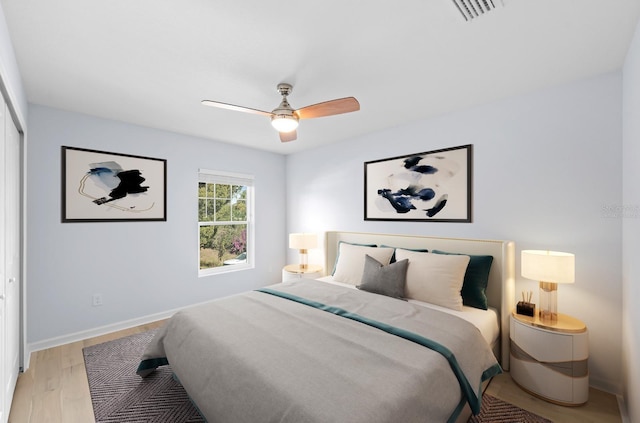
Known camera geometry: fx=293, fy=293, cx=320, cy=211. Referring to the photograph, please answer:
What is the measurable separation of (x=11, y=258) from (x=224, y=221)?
95.8 inches

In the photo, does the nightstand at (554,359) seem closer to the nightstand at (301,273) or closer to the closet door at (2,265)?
the nightstand at (301,273)

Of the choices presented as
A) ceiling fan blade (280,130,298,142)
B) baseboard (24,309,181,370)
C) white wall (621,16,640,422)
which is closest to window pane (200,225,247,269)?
baseboard (24,309,181,370)

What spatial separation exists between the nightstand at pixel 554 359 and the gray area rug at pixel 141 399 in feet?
0.88

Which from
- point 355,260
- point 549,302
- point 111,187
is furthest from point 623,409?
point 111,187

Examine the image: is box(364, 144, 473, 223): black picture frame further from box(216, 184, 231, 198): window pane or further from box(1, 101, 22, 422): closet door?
box(1, 101, 22, 422): closet door

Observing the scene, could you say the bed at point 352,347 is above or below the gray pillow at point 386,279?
below

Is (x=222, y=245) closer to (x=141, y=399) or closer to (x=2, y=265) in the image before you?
(x=141, y=399)

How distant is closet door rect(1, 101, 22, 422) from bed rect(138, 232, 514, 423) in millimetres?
815

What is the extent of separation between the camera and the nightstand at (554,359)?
6.71ft

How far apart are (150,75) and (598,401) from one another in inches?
162

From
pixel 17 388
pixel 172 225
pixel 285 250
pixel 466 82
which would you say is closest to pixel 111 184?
pixel 172 225

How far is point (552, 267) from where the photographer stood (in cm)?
212

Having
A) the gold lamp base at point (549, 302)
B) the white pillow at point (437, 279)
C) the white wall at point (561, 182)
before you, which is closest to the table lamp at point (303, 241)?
the white wall at point (561, 182)

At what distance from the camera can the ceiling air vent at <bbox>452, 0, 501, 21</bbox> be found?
148 centimetres
